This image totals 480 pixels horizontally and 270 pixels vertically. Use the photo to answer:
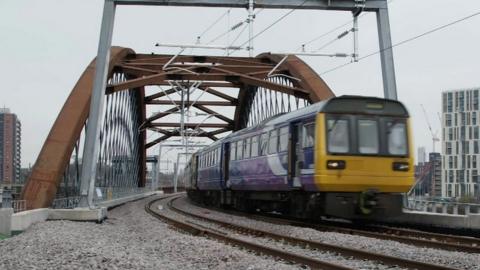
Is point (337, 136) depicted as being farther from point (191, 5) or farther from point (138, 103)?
point (138, 103)

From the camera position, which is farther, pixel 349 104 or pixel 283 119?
pixel 283 119

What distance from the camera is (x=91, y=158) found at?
75.8ft

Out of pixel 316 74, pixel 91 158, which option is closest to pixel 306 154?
pixel 91 158

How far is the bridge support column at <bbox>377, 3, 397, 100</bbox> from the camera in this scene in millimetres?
22312

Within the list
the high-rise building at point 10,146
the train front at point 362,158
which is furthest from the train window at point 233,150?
the high-rise building at point 10,146

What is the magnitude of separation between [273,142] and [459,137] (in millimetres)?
34123

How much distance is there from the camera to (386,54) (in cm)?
2252

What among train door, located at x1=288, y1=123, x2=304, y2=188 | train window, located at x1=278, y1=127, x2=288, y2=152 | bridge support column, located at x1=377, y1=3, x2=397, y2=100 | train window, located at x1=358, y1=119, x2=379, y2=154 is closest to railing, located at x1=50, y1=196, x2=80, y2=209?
train window, located at x1=278, y1=127, x2=288, y2=152

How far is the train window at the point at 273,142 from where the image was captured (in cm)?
1895

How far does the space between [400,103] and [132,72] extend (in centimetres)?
2640

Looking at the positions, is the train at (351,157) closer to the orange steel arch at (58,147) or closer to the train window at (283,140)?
the train window at (283,140)

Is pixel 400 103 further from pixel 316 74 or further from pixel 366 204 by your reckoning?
pixel 316 74

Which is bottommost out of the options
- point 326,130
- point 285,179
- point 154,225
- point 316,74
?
point 154,225

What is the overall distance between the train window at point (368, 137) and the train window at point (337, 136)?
0.34 meters
